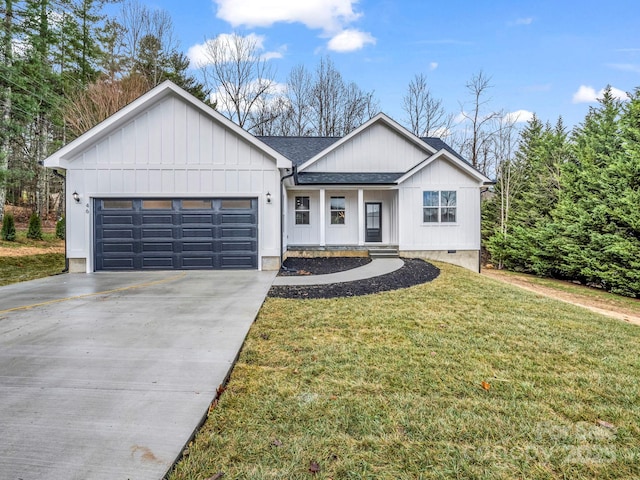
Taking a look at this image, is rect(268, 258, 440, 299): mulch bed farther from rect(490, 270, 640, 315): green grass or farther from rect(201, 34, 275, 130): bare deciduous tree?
rect(201, 34, 275, 130): bare deciduous tree

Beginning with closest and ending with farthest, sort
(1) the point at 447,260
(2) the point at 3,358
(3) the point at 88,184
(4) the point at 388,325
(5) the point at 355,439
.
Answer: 1. (5) the point at 355,439
2. (2) the point at 3,358
3. (4) the point at 388,325
4. (3) the point at 88,184
5. (1) the point at 447,260

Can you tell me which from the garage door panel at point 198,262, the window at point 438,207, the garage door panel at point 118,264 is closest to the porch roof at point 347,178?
the window at point 438,207

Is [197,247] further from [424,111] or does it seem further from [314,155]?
[424,111]

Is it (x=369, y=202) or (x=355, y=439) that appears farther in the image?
(x=369, y=202)

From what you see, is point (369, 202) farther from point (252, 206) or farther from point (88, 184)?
point (88, 184)

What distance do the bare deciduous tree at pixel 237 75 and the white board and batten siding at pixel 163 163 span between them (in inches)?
605

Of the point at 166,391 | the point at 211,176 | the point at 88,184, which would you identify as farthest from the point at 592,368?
the point at 88,184

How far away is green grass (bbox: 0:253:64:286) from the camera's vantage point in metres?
9.78

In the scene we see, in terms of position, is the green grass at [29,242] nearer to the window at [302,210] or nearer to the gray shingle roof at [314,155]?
the gray shingle roof at [314,155]

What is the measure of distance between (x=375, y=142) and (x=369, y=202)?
2609 millimetres

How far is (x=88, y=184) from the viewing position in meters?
10.3

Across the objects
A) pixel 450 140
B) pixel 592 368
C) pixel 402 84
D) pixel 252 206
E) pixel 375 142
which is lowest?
pixel 592 368

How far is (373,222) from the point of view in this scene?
595 inches

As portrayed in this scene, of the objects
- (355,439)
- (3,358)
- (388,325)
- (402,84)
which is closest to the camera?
(355,439)
